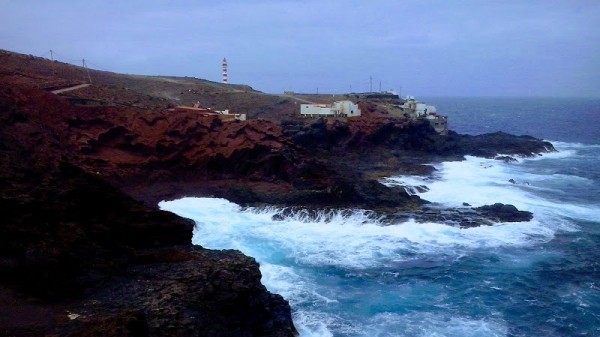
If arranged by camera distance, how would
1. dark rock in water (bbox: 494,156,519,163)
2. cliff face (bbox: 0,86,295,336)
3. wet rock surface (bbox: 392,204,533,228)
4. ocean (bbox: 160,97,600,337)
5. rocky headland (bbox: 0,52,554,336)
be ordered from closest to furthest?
cliff face (bbox: 0,86,295,336) < rocky headland (bbox: 0,52,554,336) < ocean (bbox: 160,97,600,337) < wet rock surface (bbox: 392,204,533,228) < dark rock in water (bbox: 494,156,519,163)

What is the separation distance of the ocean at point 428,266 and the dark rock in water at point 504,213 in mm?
506

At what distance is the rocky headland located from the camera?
1139 cm

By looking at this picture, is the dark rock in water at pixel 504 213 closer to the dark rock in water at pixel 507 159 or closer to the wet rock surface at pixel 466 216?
the wet rock surface at pixel 466 216

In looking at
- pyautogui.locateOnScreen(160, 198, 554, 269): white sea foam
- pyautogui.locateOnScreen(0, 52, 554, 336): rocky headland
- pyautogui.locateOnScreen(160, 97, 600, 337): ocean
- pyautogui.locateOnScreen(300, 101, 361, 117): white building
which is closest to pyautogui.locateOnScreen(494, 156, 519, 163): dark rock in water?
pyautogui.locateOnScreen(0, 52, 554, 336): rocky headland

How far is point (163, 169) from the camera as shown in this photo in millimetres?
31188

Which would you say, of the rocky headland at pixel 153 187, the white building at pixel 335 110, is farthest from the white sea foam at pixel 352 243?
the white building at pixel 335 110

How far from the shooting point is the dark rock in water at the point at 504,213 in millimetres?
Answer: 26453

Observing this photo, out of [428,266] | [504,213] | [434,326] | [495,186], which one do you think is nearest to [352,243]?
[428,266]

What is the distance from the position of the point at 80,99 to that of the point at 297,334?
27514 millimetres

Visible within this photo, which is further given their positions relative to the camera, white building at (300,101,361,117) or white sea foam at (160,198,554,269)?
white building at (300,101,361,117)

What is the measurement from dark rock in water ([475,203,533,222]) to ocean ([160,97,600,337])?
19.9 inches

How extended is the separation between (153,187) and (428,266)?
16.8 meters

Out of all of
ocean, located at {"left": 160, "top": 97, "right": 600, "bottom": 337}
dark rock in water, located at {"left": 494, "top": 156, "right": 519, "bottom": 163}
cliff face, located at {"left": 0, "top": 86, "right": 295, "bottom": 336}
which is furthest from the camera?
dark rock in water, located at {"left": 494, "top": 156, "right": 519, "bottom": 163}

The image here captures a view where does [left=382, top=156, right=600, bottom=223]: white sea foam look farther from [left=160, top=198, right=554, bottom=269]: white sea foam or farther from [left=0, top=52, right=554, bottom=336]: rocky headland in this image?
[left=160, top=198, right=554, bottom=269]: white sea foam
